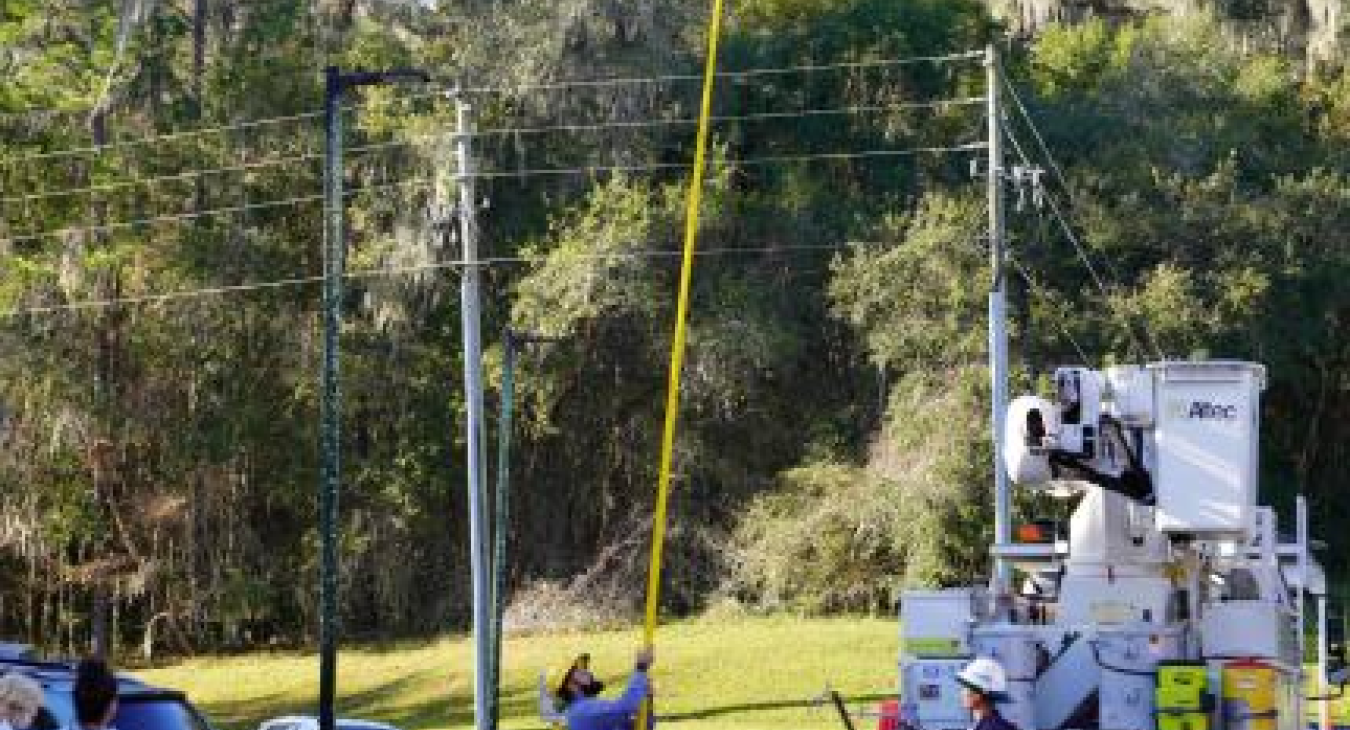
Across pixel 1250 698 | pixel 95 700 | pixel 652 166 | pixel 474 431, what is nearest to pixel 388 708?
pixel 474 431

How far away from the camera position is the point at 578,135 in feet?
165

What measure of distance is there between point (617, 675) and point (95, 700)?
33.3 m

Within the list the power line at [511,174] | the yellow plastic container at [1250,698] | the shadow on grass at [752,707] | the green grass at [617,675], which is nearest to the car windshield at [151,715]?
the yellow plastic container at [1250,698]

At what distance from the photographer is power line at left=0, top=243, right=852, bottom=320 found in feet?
161

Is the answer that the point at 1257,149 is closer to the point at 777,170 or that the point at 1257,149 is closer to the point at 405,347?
the point at 777,170

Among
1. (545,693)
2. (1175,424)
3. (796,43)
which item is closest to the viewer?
(1175,424)

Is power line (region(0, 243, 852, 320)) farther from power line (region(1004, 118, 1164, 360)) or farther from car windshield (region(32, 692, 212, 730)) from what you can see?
car windshield (region(32, 692, 212, 730))

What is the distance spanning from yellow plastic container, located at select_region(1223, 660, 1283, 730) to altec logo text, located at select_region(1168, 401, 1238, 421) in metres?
1.65

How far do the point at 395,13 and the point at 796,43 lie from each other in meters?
8.28

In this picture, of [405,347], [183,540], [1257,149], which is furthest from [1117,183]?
[183,540]

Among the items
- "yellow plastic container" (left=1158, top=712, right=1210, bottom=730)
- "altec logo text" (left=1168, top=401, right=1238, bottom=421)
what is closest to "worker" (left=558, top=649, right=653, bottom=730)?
"yellow plastic container" (left=1158, top=712, right=1210, bottom=730)

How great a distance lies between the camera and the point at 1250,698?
53.1 feet

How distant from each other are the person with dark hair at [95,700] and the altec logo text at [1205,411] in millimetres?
8840

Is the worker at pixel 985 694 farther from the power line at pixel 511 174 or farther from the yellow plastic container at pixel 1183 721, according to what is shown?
the power line at pixel 511 174
